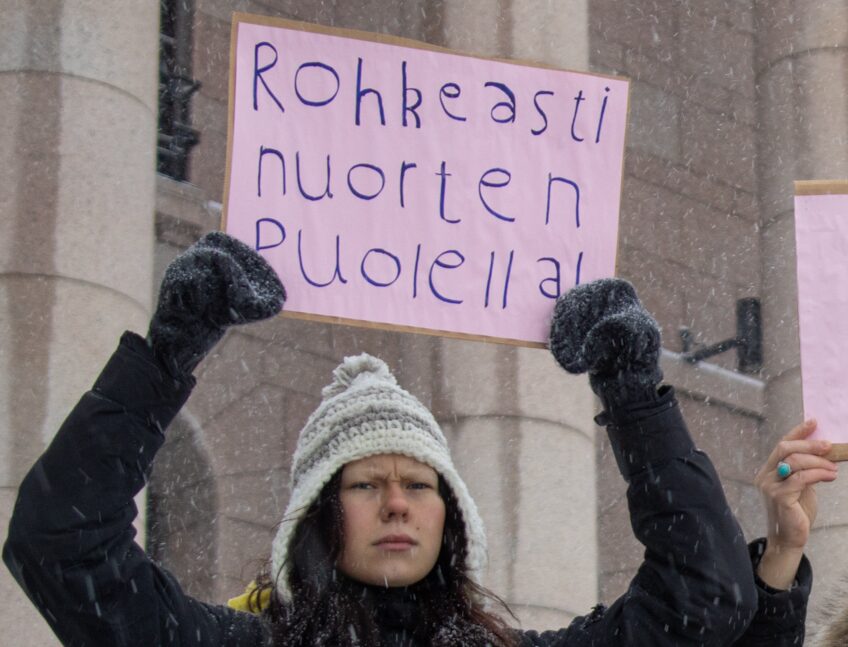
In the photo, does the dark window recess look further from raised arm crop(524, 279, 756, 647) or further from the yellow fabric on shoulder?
raised arm crop(524, 279, 756, 647)

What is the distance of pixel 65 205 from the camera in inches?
252

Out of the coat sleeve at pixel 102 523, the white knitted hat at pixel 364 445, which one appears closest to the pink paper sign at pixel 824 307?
the white knitted hat at pixel 364 445

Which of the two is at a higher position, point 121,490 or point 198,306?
point 198,306

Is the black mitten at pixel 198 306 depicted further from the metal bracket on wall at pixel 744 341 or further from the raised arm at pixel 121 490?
the metal bracket on wall at pixel 744 341

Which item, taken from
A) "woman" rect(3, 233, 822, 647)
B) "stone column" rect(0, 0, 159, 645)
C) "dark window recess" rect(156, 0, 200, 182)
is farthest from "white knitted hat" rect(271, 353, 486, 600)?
"dark window recess" rect(156, 0, 200, 182)

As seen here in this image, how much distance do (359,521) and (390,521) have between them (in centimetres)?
5

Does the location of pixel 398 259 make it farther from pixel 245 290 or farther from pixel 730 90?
pixel 730 90

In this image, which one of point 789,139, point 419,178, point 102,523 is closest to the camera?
point 102,523

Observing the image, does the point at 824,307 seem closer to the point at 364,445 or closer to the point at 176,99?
the point at 364,445

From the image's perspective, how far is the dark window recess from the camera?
948 centimetres

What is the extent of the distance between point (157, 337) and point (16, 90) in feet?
11.7

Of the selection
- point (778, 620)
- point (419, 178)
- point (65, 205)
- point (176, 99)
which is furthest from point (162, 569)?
point (176, 99)

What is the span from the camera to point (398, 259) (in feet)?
12.8

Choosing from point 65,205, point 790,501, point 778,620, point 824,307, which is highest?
point 65,205
